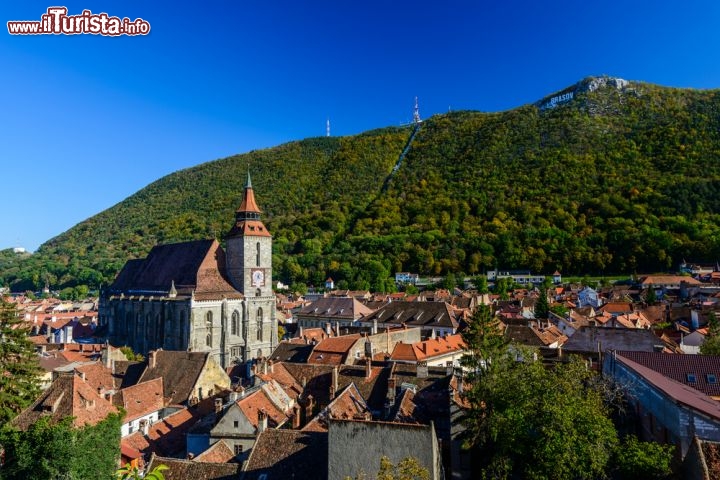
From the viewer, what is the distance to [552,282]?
427 ft

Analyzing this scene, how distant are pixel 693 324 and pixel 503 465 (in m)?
54.8

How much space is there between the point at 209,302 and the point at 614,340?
1624 inches

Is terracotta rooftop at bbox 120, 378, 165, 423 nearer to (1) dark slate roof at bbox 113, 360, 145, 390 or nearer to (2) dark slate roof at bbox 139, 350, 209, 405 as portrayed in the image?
(2) dark slate roof at bbox 139, 350, 209, 405

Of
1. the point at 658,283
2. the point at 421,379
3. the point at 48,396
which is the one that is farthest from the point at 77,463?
the point at 658,283

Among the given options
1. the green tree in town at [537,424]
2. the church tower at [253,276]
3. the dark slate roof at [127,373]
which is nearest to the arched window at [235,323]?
the church tower at [253,276]

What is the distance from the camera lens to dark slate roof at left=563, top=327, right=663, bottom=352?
40375 millimetres

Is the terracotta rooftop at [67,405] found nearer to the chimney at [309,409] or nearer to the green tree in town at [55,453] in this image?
the green tree in town at [55,453]

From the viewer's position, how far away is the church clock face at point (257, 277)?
209 ft

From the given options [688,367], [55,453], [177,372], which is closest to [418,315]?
[177,372]

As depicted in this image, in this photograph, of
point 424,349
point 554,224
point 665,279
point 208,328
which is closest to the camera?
point 424,349

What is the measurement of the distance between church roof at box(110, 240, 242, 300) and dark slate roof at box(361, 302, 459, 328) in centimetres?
1987

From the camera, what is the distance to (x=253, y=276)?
6378 cm

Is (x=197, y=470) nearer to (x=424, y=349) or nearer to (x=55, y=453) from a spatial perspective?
(x=55, y=453)

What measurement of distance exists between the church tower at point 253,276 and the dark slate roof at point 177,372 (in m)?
22.0
